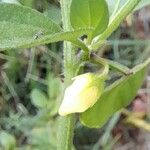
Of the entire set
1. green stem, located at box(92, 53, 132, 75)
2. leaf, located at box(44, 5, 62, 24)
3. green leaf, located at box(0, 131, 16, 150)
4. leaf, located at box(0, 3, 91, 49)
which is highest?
leaf, located at box(0, 3, 91, 49)

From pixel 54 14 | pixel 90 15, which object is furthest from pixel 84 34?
pixel 54 14

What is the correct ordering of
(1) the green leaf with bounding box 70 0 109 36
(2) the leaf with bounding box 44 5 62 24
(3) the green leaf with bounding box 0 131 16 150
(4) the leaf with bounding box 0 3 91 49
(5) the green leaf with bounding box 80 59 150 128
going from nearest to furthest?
1. (4) the leaf with bounding box 0 3 91 49
2. (1) the green leaf with bounding box 70 0 109 36
3. (5) the green leaf with bounding box 80 59 150 128
4. (2) the leaf with bounding box 44 5 62 24
5. (3) the green leaf with bounding box 0 131 16 150

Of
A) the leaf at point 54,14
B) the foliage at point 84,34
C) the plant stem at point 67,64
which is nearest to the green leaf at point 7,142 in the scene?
A: the foliage at point 84,34

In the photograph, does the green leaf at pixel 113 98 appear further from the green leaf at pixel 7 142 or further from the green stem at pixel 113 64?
the green leaf at pixel 7 142

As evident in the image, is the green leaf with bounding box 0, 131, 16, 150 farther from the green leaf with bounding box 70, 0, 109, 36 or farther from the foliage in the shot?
the green leaf with bounding box 70, 0, 109, 36

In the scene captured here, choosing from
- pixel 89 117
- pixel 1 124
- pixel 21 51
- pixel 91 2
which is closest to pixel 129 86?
pixel 89 117

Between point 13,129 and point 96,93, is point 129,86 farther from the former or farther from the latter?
point 13,129

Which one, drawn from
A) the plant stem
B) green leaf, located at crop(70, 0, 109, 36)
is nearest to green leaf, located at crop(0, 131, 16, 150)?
the plant stem
